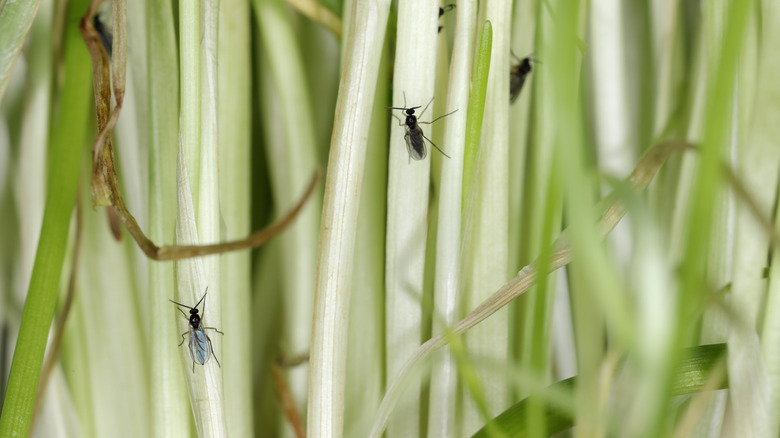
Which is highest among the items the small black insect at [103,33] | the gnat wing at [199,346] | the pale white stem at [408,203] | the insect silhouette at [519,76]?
the small black insect at [103,33]

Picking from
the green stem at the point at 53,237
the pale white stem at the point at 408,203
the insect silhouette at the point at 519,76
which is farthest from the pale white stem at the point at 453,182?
the green stem at the point at 53,237

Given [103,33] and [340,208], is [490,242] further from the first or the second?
[103,33]

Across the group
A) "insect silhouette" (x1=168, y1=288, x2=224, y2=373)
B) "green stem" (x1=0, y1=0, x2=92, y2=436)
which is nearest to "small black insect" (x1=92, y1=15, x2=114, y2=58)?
"green stem" (x1=0, y1=0, x2=92, y2=436)

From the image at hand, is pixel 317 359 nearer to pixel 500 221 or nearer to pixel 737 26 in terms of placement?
pixel 500 221

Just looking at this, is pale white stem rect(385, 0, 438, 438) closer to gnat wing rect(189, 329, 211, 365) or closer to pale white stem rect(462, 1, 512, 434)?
pale white stem rect(462, 1, 512, 434)

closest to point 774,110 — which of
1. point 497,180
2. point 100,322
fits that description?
point 497,180

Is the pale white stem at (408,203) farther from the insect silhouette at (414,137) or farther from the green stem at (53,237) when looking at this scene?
the green stem at (53,237)

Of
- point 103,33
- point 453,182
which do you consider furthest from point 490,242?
point 103,33
